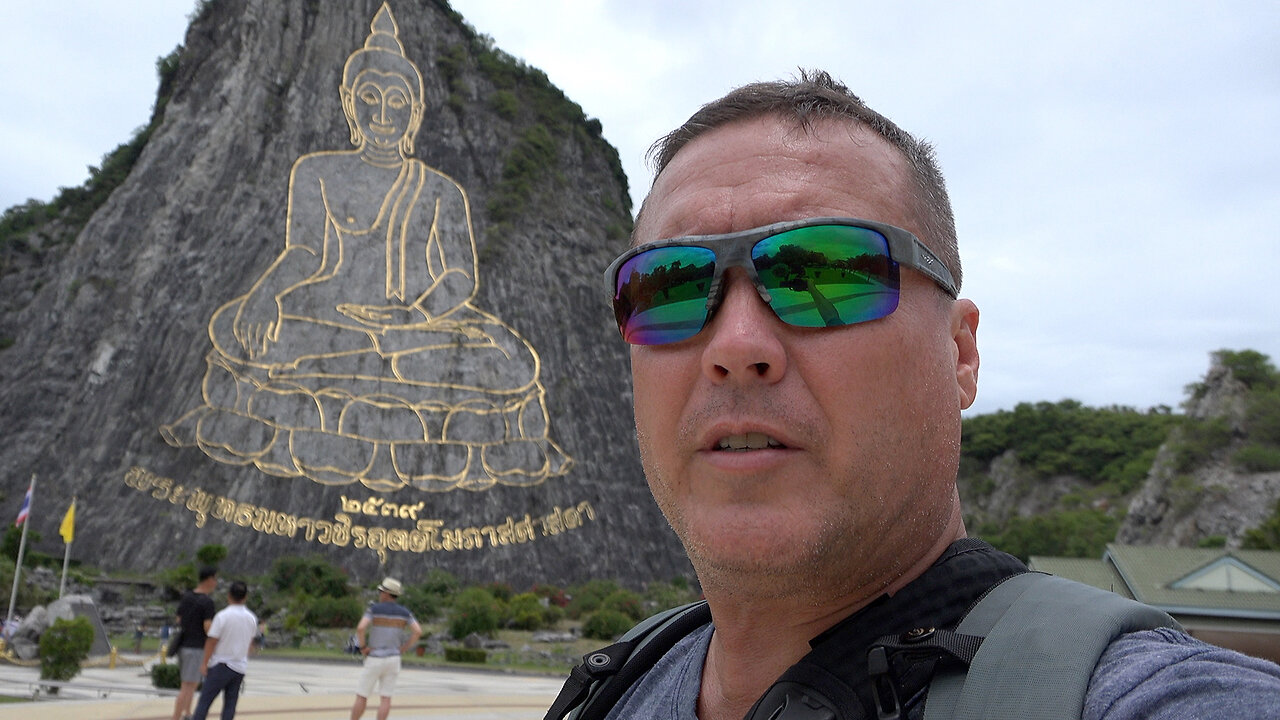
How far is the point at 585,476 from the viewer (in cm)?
2953

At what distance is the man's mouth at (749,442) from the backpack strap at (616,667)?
17.0 inches

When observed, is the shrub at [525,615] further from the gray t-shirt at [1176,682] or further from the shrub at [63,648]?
the gray t-shirt at [1176,682]

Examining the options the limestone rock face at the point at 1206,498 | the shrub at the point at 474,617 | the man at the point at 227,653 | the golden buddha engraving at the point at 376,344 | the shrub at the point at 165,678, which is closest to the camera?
the man at the point at 227,653

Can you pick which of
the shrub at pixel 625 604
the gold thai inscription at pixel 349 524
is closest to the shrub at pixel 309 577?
the gold thai inscription at pixel 349 524

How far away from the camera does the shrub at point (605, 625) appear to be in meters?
21.7

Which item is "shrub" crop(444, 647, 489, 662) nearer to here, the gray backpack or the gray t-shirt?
the gray backpack

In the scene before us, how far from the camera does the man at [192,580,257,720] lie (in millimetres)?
6992

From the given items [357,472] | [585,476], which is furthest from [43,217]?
[585,476]

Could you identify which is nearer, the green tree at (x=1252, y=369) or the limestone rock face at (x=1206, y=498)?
the limestone rock face at (x=1206, y=498)

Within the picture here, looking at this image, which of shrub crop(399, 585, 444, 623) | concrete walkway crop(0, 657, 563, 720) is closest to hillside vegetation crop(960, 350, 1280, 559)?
shrub crop(399, 585, 444, 623)

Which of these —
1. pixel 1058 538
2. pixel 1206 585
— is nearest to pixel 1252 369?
pixel 1058 538

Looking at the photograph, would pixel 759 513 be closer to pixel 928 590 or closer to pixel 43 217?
pixel 928 590

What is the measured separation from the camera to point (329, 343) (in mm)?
27750

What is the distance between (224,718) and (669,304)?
7270 millimetres
